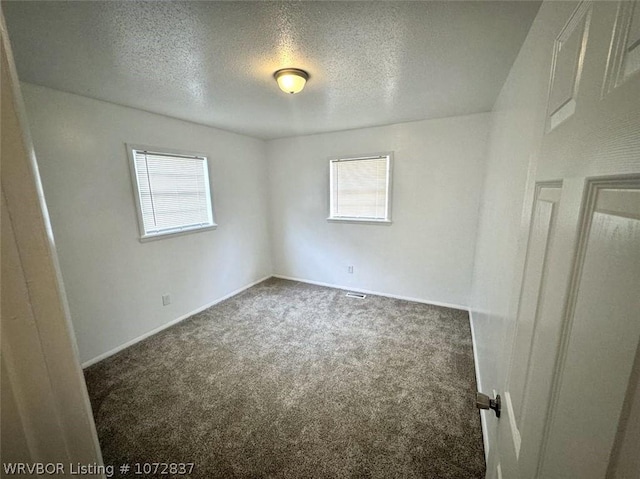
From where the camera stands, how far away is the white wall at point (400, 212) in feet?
9.24

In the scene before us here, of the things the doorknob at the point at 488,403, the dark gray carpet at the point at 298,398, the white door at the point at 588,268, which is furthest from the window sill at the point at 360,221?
the white door at the point at 588,268

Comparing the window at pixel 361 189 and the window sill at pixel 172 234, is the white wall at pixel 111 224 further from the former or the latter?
the window at pixel 361 189

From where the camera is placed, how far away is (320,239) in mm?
3865

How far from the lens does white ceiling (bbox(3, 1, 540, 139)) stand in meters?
1.12

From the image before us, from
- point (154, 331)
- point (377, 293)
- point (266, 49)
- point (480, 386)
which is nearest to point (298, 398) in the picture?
point (480, 386)

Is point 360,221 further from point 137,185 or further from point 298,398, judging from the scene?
point 137,185

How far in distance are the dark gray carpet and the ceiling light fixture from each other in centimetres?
223

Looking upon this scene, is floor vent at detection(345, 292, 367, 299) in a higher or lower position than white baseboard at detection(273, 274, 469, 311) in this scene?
lower

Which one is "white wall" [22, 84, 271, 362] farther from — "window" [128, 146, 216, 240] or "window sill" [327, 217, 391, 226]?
"window sill" [327, 217, 391, 226]

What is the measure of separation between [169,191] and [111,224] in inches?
26.5

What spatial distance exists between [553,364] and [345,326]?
7.98 feet

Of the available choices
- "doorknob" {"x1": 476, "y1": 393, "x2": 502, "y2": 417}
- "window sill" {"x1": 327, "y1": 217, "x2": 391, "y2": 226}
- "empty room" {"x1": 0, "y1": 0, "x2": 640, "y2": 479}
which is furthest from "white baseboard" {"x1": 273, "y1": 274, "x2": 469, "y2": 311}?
"doorknob" {"x1": 476, "y1": 393, "x2": 502, "y2": 417}

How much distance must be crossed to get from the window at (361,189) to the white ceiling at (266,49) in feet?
3.37

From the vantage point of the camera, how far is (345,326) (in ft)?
9.05
